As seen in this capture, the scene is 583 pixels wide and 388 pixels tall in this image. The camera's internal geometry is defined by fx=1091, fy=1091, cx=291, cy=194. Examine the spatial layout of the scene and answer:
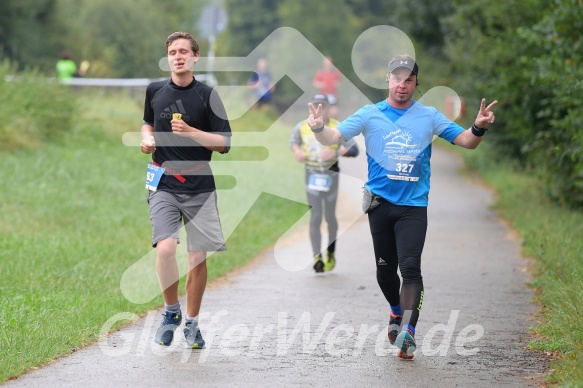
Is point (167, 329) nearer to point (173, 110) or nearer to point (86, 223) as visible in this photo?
point (173, 110)

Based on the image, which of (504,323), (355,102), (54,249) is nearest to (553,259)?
(504,323)

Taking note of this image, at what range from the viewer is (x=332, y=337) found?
8359mm

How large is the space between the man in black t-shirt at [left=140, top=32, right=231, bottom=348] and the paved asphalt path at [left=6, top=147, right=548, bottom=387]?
50 cm

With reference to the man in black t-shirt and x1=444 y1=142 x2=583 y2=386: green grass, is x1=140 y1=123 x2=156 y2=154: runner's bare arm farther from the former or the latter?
x1=444 y1=142 x2=583 y2=386: green grass

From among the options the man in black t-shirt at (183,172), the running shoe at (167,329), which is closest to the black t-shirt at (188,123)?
the man in black t-shirt at (183,172)

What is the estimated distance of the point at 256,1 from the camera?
234 feet

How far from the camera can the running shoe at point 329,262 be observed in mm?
12594

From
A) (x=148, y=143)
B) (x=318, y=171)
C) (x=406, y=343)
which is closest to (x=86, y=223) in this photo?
(x=318, y=171)

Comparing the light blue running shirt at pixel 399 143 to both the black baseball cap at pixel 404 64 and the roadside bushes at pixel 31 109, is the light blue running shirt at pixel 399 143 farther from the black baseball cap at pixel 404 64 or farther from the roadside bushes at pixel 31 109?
the roadside bushes at pixel 31 109

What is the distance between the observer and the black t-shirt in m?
7.71

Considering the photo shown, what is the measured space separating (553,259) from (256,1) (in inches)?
2420

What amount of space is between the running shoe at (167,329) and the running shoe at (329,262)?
478 cm

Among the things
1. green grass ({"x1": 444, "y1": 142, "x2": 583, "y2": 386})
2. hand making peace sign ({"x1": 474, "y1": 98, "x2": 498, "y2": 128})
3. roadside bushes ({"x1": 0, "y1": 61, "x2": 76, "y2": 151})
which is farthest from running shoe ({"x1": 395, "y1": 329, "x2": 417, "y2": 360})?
roadside bushes ({"x1": 0, "y1": 61, "x2": 76, "y2": 151})

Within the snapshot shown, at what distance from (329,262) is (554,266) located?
2717 millimetres
